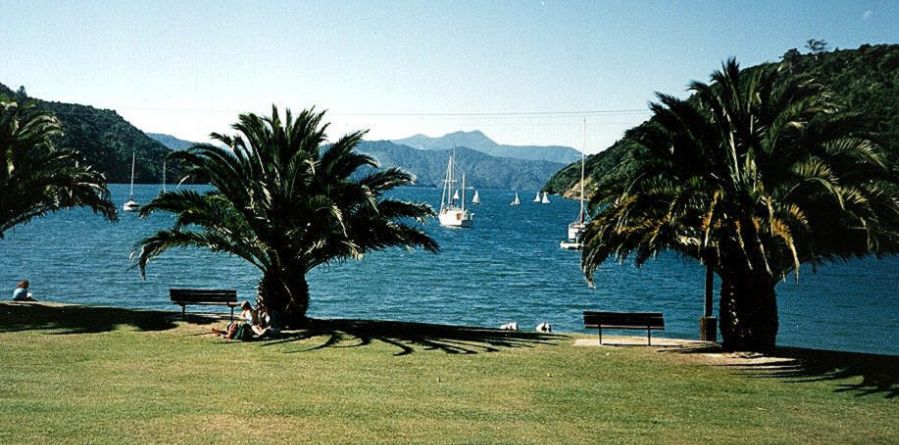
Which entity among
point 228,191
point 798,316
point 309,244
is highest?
point 228,191

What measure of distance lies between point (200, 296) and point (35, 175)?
17.8 ft

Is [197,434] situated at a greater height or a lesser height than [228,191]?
lesser

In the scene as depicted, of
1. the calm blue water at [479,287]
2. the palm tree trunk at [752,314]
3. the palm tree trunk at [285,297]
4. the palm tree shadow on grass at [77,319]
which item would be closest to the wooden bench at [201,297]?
the palm tree shadow on grass at [77,319]

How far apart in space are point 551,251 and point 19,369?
7143 cm

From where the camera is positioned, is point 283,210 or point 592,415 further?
point 283,210

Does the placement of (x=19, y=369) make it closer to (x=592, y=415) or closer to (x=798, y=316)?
(x=592, y=415)

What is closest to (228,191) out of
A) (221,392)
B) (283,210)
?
(283,210)

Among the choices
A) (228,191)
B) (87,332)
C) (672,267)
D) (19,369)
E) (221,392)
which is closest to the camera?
(221,392)

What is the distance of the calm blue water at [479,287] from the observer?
3628cm

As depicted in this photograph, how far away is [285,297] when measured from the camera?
1816 centimetres

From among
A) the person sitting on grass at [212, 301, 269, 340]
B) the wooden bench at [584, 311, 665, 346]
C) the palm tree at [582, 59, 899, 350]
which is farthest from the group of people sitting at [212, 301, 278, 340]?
the wooden bench at [584, 311, 665, 346]

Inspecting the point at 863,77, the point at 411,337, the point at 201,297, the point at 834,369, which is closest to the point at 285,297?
the point at 201,297

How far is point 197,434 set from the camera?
8266 mm

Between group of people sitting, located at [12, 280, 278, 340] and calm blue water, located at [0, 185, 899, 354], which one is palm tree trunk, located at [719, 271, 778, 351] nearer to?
calm blue water, located at [0, 185, 899, 354]
